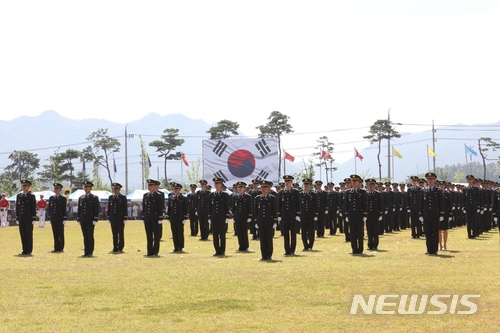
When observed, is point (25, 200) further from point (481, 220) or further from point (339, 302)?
point (481, 220)

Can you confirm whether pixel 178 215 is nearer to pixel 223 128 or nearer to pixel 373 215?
pixel 373 215

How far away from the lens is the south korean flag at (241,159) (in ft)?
144

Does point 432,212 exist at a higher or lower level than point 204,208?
lower

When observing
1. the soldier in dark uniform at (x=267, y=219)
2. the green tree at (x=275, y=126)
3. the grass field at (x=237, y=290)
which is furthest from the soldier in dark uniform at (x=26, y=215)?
the green tree at (x=275, y=126)

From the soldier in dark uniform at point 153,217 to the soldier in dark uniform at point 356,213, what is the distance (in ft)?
19.1

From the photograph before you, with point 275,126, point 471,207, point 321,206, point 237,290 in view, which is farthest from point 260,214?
point 275,126

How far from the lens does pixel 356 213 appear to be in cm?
2381

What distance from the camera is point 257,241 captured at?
1267 inches

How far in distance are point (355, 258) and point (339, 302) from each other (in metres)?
8.68

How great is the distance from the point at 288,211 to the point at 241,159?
69.3 ft

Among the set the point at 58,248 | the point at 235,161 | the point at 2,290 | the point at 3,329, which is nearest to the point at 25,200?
the point at 58,248

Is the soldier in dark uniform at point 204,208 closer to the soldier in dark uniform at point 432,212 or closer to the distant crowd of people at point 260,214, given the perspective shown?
the distant crowd of people at point 260,214

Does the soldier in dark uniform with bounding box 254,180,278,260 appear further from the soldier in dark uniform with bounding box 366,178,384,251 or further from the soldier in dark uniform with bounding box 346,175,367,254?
the soldier in dark uniform with bounding box 366,178,384,251

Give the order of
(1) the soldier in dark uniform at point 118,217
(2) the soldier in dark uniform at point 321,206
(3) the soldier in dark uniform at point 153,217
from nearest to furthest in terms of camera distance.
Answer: (3) the soldier in dark uniform at point 153,217 → (1) the soldier in dark uniform at point 118,217 → (2) the soldier in dark uniform at point 321,206
